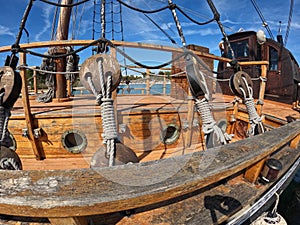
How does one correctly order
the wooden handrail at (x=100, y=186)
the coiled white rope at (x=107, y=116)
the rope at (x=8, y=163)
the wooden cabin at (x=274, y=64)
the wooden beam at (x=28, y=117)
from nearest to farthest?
1. the wooden handrail at (x=100, y=186)
2. the rope at (x=8, y=163)
3. the coiled white rope at (x=107, y=116)
4. the wooden beam at (x=28, y=117)
5. the wooden cabin at (x=274, y=64)

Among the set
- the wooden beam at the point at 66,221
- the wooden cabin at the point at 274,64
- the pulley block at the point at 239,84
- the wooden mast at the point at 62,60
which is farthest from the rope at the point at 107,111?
the wooden cabin at the point at 274,64

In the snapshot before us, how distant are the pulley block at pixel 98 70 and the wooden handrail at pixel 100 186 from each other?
0.92 meters

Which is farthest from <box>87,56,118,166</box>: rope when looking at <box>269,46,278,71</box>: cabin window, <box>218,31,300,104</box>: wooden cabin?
<box>269,46,278,71</box>: cabin window

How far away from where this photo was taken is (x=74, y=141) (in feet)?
11.2

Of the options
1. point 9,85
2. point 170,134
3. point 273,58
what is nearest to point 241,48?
point 273,58

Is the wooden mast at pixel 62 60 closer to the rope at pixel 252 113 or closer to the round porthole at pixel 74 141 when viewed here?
the round porthole at pixel 74 141

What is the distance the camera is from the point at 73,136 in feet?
11.1

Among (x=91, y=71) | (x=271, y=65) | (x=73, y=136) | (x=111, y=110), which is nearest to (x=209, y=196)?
(x=111, y=110)

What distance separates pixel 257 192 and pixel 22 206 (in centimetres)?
142

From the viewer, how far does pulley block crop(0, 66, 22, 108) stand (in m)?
1.58

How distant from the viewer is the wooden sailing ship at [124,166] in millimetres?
680

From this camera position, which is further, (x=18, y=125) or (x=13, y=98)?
(x=18, y=125)

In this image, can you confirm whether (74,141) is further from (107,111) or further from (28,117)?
(107,111)

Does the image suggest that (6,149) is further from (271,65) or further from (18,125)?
(271,65)
